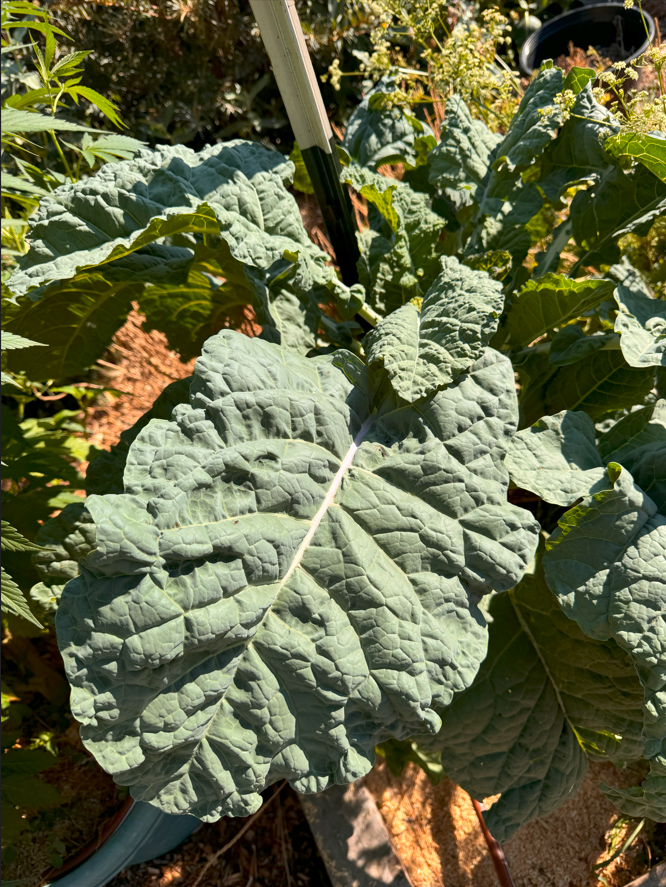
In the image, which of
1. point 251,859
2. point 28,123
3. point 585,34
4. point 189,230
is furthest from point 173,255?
point 585,34

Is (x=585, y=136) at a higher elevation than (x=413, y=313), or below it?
higher

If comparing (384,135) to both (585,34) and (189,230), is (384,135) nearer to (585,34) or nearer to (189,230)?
(189,230)

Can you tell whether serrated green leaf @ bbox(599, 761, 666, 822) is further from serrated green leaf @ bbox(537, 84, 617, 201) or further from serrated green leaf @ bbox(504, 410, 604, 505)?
serrated green leaf @ bbox(537, 84, 617, 201)

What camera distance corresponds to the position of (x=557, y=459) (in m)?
1.29

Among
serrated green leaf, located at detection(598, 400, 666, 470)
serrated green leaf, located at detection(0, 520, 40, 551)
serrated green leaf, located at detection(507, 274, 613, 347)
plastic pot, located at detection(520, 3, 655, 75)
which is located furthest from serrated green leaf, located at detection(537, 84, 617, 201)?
plastic pot, located at detection(520, 3, 655, 75)

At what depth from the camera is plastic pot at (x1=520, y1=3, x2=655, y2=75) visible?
317cm

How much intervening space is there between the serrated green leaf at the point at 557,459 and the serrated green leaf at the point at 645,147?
0.55m

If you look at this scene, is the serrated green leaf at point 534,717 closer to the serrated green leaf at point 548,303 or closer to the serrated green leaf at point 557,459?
the serrated green leaf at point 557,459

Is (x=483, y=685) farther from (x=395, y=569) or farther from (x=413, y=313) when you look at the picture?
(x=413, y=313)

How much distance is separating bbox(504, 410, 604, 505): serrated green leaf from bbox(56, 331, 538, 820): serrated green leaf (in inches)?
2.8

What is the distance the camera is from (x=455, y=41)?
5.73 ft

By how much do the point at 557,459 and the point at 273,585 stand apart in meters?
0.63

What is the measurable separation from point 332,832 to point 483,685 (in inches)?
22.8

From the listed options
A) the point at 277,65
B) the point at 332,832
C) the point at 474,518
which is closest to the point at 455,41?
the point at 277,65
